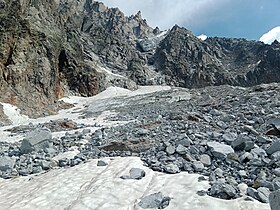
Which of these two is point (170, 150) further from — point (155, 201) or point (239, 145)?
point (155, 201)

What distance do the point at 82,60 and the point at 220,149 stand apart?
306 feet

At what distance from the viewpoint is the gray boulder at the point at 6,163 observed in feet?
45.5

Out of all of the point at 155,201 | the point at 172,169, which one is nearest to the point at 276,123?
the point at 172,169

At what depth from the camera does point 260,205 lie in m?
7.76

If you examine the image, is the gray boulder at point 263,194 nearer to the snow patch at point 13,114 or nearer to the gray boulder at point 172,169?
the gray boulder at point 172,169

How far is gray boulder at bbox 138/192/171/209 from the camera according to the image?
27.9 ft

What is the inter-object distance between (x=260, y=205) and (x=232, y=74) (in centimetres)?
15839

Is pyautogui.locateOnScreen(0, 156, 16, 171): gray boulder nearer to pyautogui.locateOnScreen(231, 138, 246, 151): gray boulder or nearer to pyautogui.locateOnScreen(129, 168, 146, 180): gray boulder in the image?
pyautogui.locateOnScreen(129, 168, 146, 180): gray boulder

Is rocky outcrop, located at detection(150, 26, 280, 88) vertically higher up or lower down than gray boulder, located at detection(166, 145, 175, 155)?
higher up

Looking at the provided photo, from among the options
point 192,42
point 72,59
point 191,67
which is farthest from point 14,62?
point 192,42

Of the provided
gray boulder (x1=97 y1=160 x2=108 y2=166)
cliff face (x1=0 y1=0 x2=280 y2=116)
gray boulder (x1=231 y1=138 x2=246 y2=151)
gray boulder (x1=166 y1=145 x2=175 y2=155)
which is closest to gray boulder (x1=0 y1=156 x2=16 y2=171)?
gray boulder (x1=97 y1=160 x2=108 y2=166)

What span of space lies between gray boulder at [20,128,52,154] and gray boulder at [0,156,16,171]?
1797 millimetres

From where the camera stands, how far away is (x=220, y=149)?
1155cm

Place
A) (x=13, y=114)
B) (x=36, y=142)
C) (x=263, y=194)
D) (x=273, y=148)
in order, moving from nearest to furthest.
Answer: (x=263, y=194) < (x=273, y=148) < (x=36, y=142) < (x=13, y=114)
